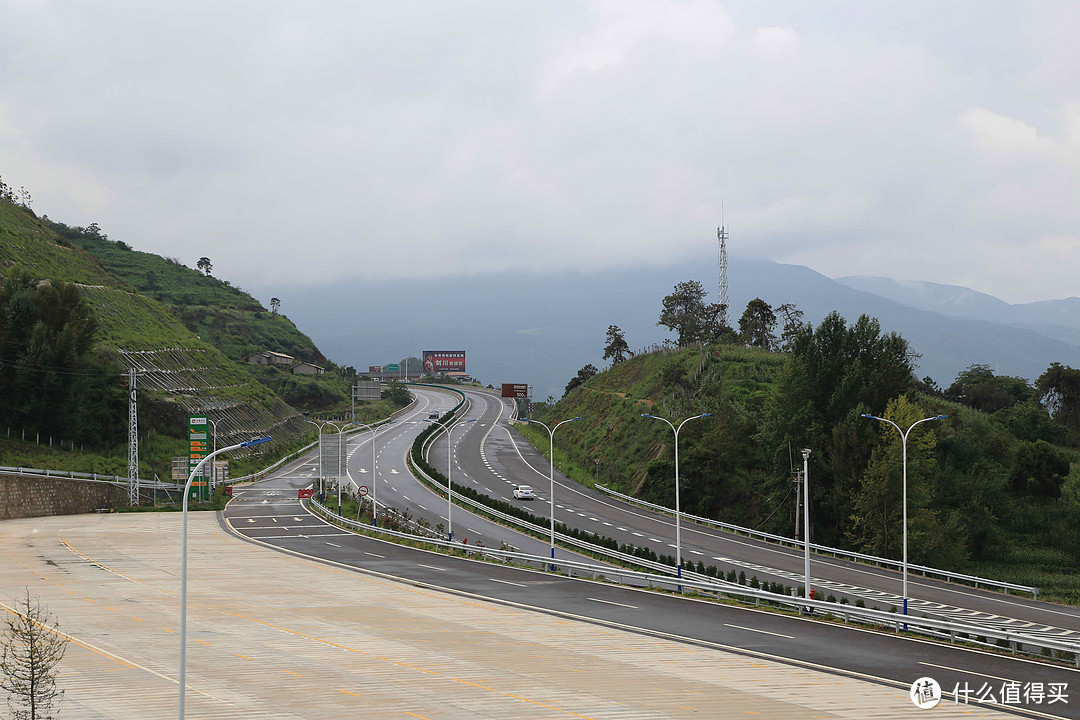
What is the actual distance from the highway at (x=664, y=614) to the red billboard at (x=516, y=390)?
99897mm

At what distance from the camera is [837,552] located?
58.3m

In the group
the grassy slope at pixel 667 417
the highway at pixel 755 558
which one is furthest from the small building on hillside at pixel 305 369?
the highway at pixel 755 558

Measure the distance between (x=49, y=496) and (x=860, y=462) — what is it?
6506cm

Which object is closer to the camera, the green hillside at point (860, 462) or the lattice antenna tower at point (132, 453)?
the green hillside at point (860, 462)

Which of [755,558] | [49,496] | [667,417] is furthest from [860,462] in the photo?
[49,496]

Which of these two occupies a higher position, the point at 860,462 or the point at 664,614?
the point at 860,462

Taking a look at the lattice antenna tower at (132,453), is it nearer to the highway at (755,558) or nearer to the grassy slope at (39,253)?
the highway at (755,558)

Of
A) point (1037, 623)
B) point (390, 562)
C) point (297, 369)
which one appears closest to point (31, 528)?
point (390, 562)

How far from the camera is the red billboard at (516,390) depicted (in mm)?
172875

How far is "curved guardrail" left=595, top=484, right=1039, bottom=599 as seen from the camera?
164 feet

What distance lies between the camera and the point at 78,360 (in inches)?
3654

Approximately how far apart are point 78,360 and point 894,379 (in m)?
81.5

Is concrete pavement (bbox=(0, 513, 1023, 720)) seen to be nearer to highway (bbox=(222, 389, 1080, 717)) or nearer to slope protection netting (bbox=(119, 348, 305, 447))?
highway (bbox=(222, 389, 1080, 717))

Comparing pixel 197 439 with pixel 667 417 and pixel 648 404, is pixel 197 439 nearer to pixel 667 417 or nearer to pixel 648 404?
pixel 667 417
